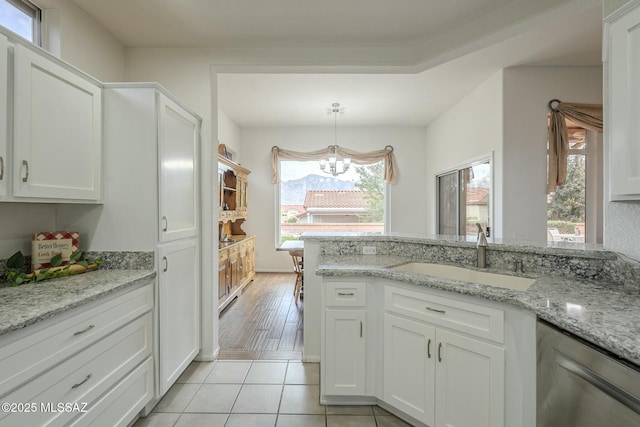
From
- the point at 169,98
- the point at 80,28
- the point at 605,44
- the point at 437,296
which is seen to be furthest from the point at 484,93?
the point at 80,28

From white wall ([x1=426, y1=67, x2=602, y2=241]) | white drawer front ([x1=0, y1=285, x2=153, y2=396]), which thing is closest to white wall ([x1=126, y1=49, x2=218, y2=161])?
white drawer front ([x1=0, y1=285, x2=153, y2=396])

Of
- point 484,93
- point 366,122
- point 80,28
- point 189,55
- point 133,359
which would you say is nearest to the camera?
point 133,359

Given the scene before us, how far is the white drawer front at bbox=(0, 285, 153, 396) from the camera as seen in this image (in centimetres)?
108

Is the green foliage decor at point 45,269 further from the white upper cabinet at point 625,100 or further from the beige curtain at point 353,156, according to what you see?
the beige curtain at point 353,156

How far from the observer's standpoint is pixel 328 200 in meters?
6.31

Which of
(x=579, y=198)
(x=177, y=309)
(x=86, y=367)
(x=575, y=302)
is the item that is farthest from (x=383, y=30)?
(x=579, y=198)

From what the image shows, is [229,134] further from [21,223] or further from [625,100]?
[625,100]

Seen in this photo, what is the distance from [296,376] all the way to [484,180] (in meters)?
3.43

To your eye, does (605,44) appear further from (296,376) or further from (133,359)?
(133,359)

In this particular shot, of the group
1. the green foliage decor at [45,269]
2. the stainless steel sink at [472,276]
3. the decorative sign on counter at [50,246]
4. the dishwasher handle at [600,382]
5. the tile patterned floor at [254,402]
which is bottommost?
the tile patterned floor at [254,402]

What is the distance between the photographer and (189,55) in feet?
8.82

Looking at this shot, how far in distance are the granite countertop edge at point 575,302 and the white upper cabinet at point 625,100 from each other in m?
0.46

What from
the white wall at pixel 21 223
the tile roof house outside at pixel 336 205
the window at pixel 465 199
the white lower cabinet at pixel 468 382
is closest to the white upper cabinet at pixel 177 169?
the white wall at pixel 21 223

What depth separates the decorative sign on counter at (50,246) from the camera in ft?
5.70
